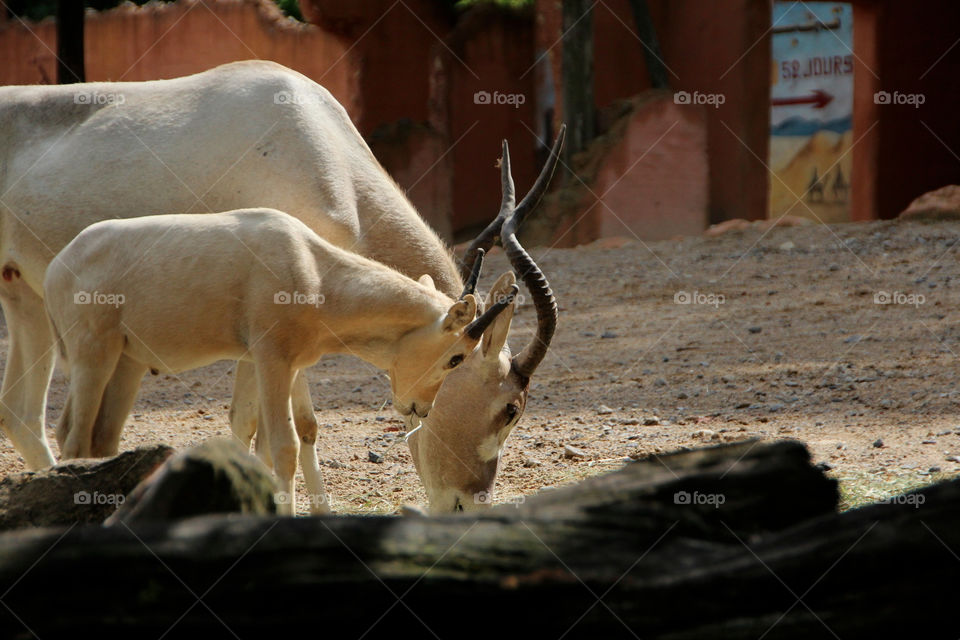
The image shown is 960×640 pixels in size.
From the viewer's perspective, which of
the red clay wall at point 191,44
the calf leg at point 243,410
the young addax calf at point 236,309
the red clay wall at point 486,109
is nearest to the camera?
the young addax calf at point 236,309

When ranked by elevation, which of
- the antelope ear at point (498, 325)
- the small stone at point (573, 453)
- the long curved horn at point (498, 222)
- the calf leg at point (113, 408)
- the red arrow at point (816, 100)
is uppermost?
the red arrow at point (816, 100)

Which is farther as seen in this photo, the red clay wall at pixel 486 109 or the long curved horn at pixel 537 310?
the red clay wall at pixel 486 109

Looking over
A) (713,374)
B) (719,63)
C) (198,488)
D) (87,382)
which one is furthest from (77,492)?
(719,63)

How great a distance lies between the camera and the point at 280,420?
4.49 m

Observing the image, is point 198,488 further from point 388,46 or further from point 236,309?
point 388,46

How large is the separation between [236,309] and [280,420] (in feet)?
1.51

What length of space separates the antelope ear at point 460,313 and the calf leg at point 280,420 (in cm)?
64

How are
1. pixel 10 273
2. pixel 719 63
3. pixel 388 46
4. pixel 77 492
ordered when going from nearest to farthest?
pixel 77 492 → pixel 10 273 → pixel 719 63 → pixel 388 46

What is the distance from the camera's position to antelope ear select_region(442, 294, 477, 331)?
4.43 metres

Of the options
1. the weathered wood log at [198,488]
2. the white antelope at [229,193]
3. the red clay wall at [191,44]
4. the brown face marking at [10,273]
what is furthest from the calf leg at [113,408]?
the red clay wall at [191,44]

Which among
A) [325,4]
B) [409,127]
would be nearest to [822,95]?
[409,127]

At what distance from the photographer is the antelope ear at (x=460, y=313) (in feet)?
14.5

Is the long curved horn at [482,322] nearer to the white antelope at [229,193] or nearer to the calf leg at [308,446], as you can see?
the white antelope at [229,193]

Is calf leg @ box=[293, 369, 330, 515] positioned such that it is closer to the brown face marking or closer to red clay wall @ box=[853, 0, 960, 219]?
the brown face marking
